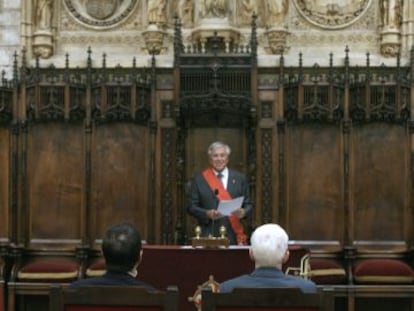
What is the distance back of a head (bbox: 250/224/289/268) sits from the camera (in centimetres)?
553

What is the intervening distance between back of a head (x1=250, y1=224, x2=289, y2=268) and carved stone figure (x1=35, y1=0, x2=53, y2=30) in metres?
9.03

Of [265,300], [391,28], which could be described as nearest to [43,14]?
[391,28]

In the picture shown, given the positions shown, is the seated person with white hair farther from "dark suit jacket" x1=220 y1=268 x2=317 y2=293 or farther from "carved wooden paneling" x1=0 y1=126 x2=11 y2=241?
"carved wooden paneling" x1=0 y1=126 x2=11 y2=241

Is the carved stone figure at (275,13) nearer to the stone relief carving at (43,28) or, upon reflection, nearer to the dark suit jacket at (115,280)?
the stone relief carving at (43,28)

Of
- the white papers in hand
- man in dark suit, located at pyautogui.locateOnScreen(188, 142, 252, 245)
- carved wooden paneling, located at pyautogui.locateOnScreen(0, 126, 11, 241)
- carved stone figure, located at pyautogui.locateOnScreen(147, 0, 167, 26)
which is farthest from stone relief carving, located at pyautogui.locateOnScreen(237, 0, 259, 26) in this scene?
the white papers in hand

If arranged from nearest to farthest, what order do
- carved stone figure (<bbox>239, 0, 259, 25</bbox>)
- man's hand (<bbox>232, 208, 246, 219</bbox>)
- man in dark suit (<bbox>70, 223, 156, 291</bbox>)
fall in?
man in dark suit (<bbox>70, 223, 156, 291</bbox>), man's hand (<bbox>232, 208, 246, 219</bbox>), carved stone figure (<bbox>239, 0, 259, 25</bbox>)

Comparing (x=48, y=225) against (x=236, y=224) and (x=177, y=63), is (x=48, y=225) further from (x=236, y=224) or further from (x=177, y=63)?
(x=236, y=224)

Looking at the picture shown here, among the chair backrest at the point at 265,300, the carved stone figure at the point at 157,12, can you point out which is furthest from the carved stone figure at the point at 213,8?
the chair backrest at the point at 265,300

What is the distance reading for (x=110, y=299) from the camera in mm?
4867

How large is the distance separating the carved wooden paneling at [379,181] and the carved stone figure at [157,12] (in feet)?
10.4

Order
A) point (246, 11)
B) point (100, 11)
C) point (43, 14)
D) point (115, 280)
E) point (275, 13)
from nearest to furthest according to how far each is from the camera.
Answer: point (115, 280) → point (275, 13) → point (246, 11) → point (43, 14) → point (100, 11)

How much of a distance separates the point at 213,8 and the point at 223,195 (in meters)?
4.25

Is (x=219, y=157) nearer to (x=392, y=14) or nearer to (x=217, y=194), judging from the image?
(x=217, y=194)

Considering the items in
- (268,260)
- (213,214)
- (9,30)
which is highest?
(9,30)
